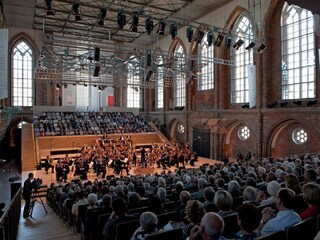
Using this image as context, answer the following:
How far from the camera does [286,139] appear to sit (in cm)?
1752

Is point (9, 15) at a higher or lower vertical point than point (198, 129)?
A: higher

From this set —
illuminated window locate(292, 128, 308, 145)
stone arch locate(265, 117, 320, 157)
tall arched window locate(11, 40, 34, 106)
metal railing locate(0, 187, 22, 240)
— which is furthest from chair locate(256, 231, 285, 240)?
tall arched window locate(11, 40, 34, 106)

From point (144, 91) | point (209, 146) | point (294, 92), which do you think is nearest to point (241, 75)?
point (294, 92)

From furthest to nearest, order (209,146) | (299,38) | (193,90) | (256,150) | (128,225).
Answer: (193,90)
(209,146)
(256,150)
(299,38)
(128,225)

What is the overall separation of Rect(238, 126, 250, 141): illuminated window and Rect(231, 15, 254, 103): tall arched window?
6.70 feet

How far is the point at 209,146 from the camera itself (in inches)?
923

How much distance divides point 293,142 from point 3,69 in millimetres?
15745

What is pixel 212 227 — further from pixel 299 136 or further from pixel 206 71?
pixel 206 71

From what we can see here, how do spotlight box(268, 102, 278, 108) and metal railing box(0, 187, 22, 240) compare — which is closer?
metal railing box(0, 187, 22, 240)

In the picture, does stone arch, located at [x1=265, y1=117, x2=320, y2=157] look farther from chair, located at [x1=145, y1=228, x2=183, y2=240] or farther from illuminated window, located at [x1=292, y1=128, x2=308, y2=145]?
chair, located at [x1=145, y1=228, x2=183, y2=240]

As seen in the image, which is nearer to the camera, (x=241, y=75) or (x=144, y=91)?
(x=241, y=75)

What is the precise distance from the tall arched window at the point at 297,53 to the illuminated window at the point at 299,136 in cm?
200

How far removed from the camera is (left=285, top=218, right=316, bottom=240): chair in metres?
2.94

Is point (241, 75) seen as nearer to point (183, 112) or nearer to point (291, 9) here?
point (291, 9)
